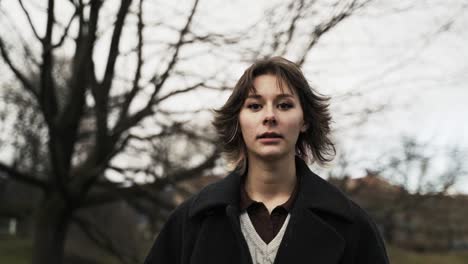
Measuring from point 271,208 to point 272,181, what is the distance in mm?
101

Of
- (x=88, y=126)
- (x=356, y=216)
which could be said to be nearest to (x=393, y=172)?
(x=356, y=216)

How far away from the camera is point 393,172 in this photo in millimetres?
7121

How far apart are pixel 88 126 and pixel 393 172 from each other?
20.9ft

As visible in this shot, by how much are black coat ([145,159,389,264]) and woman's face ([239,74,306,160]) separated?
0.60 ft

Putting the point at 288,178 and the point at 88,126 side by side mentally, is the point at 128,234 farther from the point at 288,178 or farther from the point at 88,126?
the point at 288,178

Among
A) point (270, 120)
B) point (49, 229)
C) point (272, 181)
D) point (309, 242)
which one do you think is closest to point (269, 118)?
point (270, 120)

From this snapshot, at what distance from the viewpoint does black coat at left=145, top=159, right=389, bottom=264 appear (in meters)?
2.09

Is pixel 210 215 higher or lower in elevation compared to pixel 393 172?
lower

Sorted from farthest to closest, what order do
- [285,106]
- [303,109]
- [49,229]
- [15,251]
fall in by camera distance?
[15,251] < [49,229] < [303,109] < [285,106]

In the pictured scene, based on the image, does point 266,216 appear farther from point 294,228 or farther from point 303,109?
point 303,109

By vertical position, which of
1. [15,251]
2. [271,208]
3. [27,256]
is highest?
[271,208]

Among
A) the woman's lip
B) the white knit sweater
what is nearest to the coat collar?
the white knit sweater

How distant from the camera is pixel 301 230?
211cm

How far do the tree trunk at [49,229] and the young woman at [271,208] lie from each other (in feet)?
19.4
